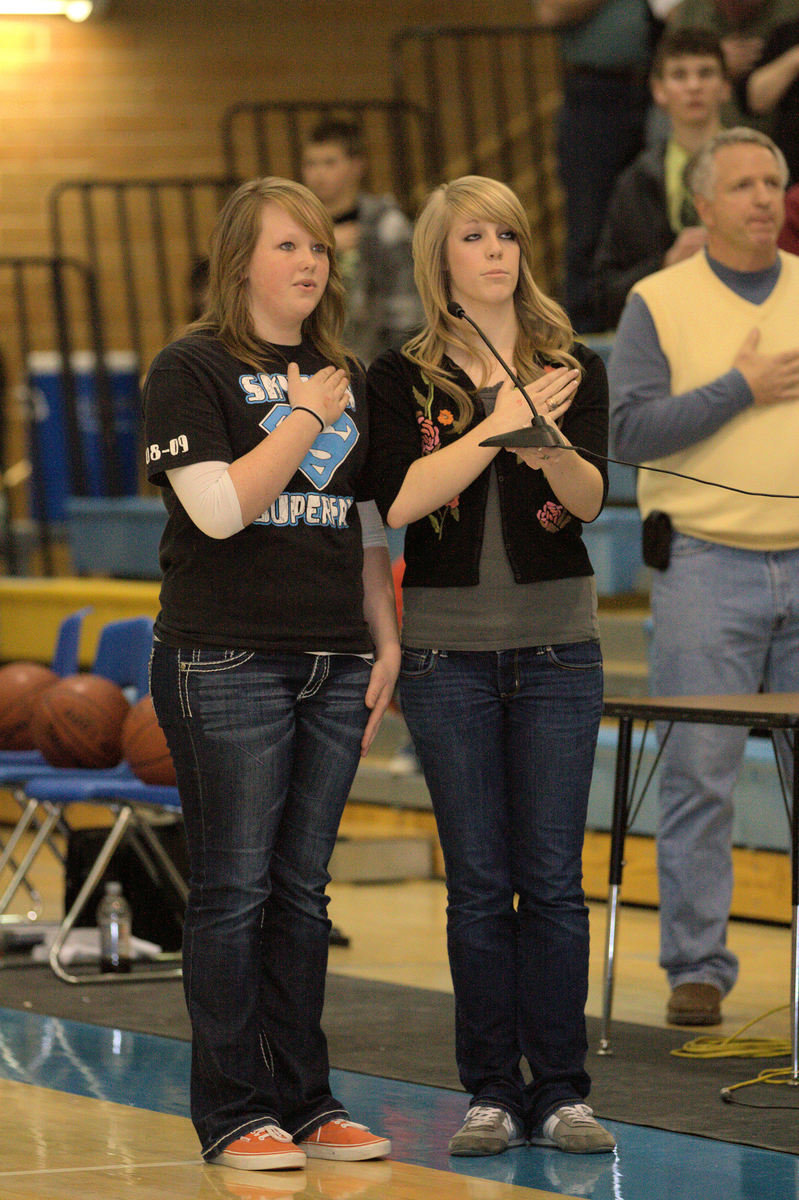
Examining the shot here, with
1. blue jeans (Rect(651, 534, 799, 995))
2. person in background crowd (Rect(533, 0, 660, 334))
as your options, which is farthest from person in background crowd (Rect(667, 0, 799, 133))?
blue jeans (Rect(651, 534, 799, 995))

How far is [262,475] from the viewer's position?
3.03m

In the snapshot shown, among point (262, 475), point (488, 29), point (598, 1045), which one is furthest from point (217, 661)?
point (488, 29)

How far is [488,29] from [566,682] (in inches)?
242

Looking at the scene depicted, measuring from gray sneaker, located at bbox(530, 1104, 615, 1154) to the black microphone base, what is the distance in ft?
3.66

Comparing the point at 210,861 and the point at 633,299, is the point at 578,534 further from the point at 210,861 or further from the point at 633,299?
the point at 633,299

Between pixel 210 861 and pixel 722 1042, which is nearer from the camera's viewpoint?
pixel 210 861

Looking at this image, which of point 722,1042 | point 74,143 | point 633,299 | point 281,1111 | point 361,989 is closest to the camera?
point 281,1111

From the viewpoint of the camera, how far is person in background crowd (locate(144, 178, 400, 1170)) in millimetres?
3098

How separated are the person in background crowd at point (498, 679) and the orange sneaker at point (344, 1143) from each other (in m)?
0.14

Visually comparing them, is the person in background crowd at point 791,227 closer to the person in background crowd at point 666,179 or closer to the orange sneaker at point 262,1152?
the person in background crowd at point 666,179

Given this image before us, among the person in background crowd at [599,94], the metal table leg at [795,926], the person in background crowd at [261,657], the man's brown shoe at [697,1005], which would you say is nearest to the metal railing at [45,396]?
the person in background crowd at [599,94]

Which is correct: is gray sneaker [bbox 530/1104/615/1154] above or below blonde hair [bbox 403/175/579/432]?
below

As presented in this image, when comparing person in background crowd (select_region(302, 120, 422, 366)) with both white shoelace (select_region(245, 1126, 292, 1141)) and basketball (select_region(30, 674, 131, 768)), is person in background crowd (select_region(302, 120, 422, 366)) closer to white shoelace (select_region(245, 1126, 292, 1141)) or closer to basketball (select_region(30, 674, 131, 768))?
basketball (select_region(30, 674, 131, 768))

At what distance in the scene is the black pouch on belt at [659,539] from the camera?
4.41 meters
